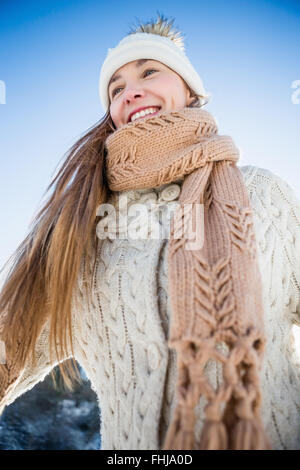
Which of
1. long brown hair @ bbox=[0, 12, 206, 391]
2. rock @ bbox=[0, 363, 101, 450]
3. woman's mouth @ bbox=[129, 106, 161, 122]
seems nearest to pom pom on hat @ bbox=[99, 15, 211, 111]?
woman's mouth @ bbox=[129, 106, 161, 122]

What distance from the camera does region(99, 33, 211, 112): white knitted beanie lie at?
1328mm

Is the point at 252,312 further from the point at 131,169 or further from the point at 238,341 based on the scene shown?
the point at 131,169

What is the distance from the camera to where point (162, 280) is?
0.92 metres

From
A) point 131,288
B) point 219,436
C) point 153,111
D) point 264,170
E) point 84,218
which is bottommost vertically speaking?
point 219,436

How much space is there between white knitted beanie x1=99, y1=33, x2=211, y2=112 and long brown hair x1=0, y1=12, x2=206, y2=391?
1.52 feet

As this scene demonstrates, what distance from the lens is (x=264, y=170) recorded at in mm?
1122

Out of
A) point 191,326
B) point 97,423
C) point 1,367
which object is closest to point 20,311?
point 1,367

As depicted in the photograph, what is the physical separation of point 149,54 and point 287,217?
82 centimetres

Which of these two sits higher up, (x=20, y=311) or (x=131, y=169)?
(x=131, y=169)

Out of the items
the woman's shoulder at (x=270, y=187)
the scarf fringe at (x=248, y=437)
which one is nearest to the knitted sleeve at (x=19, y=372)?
the scarf fringe at (x=248, y=437)

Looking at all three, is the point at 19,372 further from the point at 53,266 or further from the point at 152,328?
the point at 152,328

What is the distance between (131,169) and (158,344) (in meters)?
0.55

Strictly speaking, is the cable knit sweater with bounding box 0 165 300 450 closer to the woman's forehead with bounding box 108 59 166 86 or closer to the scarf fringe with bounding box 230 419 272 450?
the scarf fringe with bounding box 230 419 272 450

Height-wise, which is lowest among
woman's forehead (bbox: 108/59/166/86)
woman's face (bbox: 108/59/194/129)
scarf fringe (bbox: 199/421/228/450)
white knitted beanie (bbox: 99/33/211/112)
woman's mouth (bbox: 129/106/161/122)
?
scarf fringe (bbox: 199/421/228/450)
